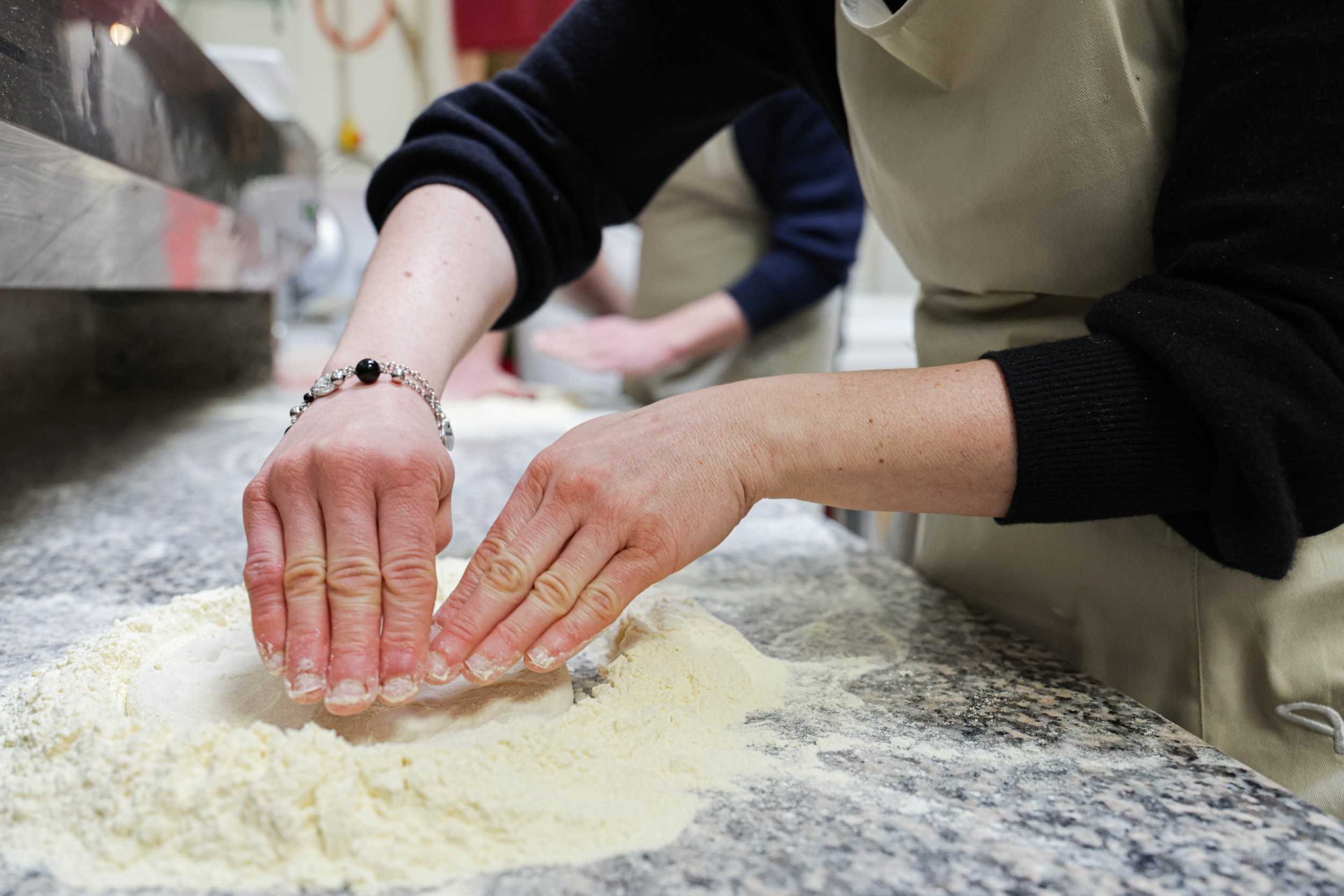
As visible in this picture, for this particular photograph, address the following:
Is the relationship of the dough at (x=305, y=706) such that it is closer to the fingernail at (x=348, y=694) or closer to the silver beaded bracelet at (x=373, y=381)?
the fingernail at (x=348, y=694)

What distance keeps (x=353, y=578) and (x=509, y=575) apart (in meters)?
0.09

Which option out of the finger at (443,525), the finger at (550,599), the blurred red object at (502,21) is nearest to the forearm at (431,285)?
the finger at (443,525)

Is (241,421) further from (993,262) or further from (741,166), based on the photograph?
(993,262)

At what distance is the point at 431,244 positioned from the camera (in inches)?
27.7

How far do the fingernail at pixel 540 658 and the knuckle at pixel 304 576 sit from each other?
0.12 metres

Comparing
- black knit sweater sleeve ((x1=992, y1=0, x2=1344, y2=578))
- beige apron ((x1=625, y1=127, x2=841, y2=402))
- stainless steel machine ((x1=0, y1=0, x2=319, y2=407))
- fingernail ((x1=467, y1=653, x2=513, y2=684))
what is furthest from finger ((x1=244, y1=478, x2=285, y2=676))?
beige apron ((x1=625, y1=127, x2=841, y2=402))

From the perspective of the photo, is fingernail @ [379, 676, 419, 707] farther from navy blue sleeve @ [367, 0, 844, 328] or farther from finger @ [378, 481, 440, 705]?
navy blue sleeve @ [367, 0, 844, 328]

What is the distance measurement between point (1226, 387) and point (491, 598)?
426 mm

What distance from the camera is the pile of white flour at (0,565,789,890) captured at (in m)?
0.36

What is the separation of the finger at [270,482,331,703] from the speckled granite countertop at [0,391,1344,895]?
130 millimetres

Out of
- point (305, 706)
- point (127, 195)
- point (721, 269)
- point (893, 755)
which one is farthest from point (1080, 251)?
point (721, 269)

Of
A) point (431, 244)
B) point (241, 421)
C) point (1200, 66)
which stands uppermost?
point (1200, 66)

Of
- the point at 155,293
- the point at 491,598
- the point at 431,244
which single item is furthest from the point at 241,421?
the point at 491,598

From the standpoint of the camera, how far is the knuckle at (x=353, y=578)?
1.55ft
